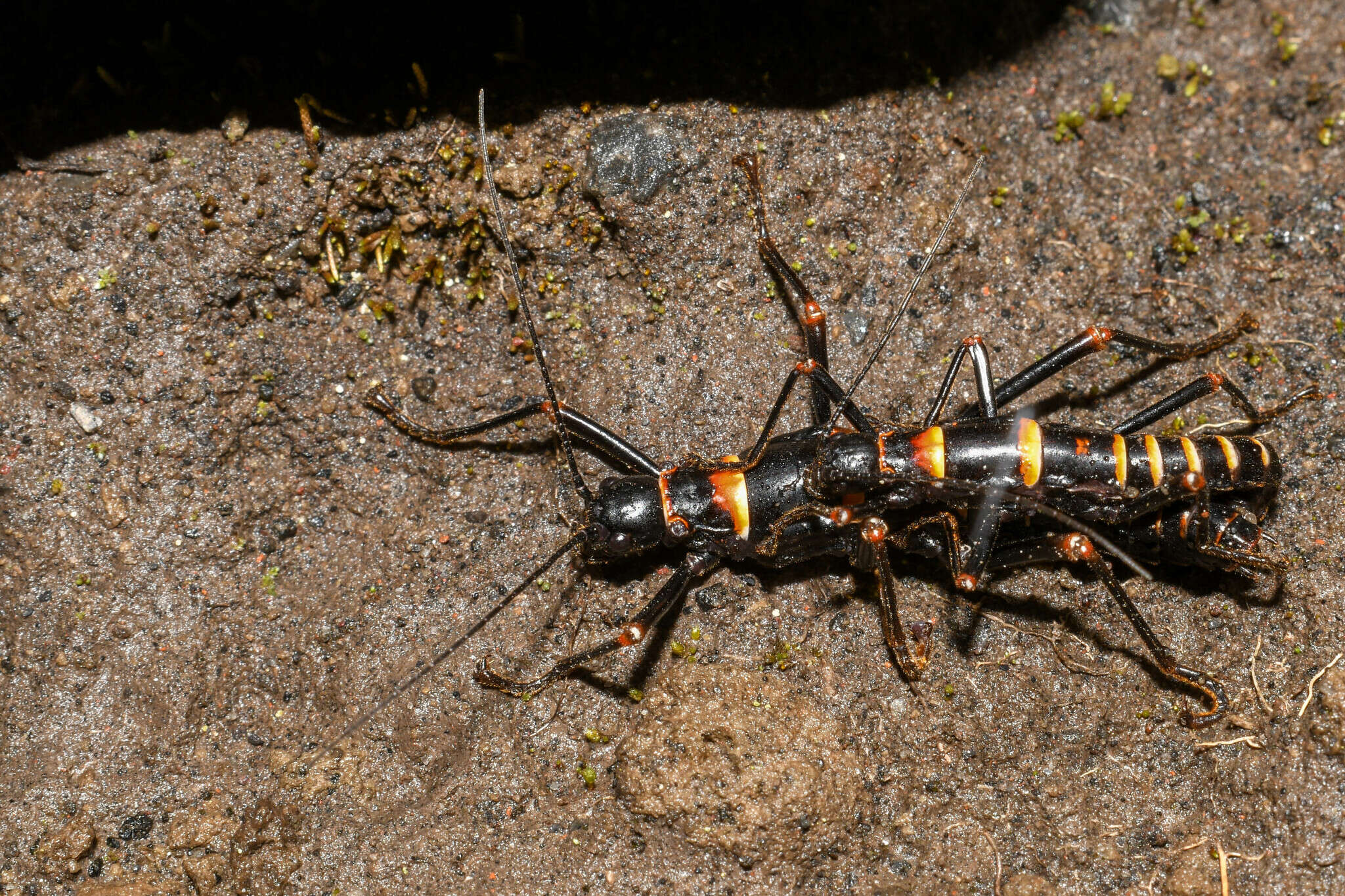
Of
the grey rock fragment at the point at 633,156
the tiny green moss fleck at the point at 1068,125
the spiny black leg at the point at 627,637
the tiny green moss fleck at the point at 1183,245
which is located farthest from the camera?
the tiny green moss fleck at the point at 1068,125

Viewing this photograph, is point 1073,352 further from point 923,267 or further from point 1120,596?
point 1120,596

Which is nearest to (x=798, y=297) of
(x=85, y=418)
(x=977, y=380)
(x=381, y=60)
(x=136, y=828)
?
(x=977, y=380)

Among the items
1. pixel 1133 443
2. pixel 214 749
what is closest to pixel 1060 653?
pixel 1133 443

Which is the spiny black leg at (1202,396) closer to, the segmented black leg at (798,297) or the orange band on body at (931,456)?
the orange band on body at (931,456)

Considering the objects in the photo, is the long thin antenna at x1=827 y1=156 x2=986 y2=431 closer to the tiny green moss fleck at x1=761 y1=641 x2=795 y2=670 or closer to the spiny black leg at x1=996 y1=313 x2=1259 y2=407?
the spiny black leg at x1=996 y1=313 x2=1259 y2=407

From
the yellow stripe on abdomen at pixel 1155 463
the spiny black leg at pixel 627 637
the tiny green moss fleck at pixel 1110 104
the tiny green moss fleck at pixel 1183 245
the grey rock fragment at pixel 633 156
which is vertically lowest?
the spiny black leg at pixel 627 637

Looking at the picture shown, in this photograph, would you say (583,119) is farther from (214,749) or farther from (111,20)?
(214,749)

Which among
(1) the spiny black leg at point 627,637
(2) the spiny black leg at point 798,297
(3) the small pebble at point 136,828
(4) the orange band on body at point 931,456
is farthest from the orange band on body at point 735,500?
A: (3) the small pebble at point 136,828
